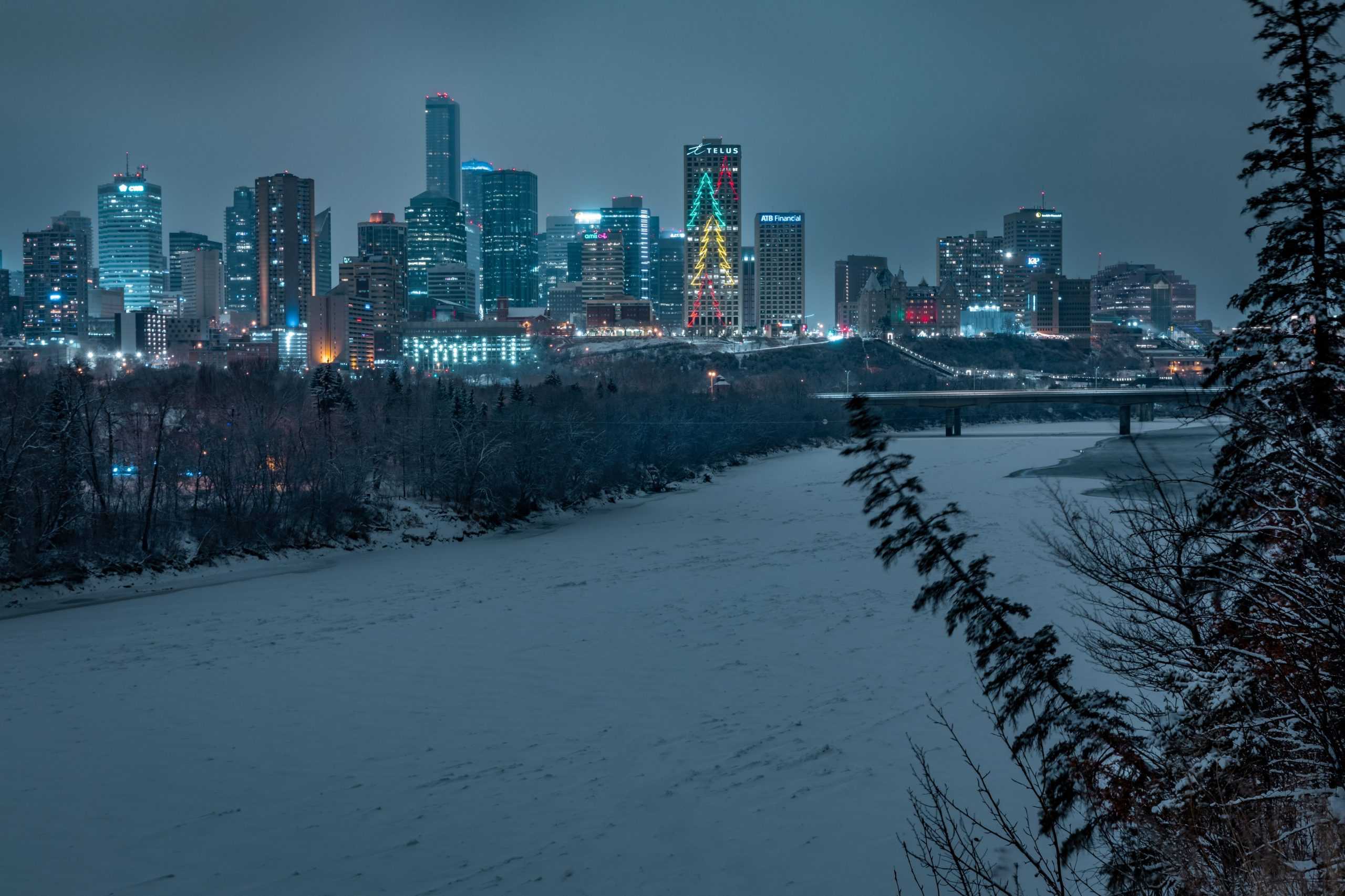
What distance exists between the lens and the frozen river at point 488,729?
1241 cm

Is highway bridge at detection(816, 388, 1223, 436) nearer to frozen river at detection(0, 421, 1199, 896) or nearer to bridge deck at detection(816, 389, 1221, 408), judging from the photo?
bridge deck at detection(816, 389, 1221, 408)

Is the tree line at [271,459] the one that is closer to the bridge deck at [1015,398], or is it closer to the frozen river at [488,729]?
the frozen river at [488,729]

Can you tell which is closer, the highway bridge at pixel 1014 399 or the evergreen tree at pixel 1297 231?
the evergreen tree at pixel 1297 231

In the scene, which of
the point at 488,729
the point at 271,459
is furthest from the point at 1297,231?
the point at 271,459

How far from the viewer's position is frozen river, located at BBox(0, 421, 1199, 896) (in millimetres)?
12414

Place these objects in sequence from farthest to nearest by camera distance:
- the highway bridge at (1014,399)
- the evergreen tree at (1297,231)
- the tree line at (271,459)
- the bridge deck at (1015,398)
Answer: the bridge deck at (1015,398) < the highway bridge at (1014,399) < the tree line at (271,459) < the evergreen tree at (1297,231)

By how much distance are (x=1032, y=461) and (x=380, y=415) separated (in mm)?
41358

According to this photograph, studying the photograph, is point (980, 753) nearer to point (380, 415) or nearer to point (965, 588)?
point (965, 588)

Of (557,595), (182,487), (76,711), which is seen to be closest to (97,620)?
(76,711)

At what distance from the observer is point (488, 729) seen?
56.9ft

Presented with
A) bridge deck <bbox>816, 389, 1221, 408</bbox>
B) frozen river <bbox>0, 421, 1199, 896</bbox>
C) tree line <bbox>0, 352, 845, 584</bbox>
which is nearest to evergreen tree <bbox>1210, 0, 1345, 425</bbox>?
frozen river <bbox>0, 421, 1199, 896</bbox>

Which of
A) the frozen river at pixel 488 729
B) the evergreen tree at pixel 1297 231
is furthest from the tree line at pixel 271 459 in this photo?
the evergreen tree at pixel 1297 231

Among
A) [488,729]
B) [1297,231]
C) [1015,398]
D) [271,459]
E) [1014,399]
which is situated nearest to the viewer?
[1297,231]

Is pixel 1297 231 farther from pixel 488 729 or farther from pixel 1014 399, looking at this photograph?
pixel 1014 399
